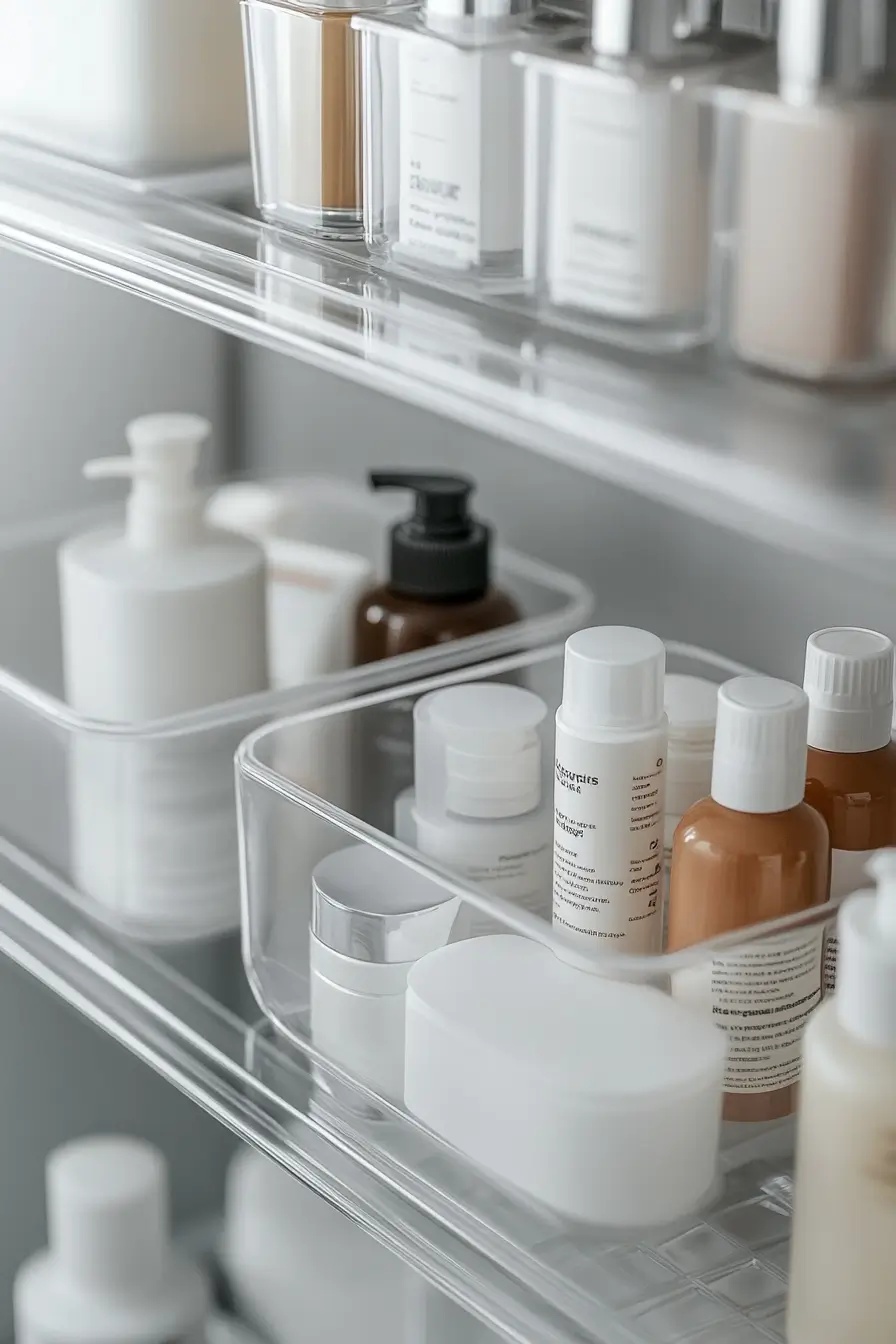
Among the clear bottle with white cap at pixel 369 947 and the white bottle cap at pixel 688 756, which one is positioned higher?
the white bottle cap at pixel 688 756

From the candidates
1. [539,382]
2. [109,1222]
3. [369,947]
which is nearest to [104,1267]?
[109,1222]

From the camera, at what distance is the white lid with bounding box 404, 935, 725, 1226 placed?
0.53m

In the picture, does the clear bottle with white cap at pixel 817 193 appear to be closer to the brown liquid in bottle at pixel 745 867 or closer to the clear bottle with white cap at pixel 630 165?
the clear bottle with white cap at pixel 630 165

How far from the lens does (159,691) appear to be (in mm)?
785

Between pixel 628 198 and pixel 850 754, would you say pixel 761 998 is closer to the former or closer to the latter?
pixel 850 754

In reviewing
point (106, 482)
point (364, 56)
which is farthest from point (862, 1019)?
point (106, 482)

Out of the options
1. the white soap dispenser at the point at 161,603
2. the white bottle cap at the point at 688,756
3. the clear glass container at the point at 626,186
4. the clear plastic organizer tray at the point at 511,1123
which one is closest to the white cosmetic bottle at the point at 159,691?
the white soap dispenser at the point at 161,603

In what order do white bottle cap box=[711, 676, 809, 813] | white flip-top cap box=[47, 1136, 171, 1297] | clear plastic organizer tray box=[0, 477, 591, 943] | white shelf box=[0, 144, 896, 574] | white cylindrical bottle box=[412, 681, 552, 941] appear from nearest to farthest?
white shelf box=[0, 144, 896, 574]
white bottle cap box=[711, 676, 809, 813]
white cylindrical bottle box=[412, 681, 552, 941]
clear plastic organizer tray box=[0, 477, 591, 943]
white flip-top cap box=[47, 1136, 171, 1297]

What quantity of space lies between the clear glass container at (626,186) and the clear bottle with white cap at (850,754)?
15cm

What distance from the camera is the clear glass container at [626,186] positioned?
0.45m

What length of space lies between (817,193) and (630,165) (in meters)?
0.06

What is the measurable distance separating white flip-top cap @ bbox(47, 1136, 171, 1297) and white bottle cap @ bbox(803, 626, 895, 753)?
0.57 meters

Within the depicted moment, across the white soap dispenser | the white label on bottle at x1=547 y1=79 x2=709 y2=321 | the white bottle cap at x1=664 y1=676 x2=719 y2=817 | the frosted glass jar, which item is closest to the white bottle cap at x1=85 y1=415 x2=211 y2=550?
the white soap dispenser

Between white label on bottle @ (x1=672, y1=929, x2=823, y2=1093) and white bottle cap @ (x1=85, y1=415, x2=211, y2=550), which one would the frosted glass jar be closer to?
white bottle cap @ (x1=85, y1=415, x2=211, y2=550)
